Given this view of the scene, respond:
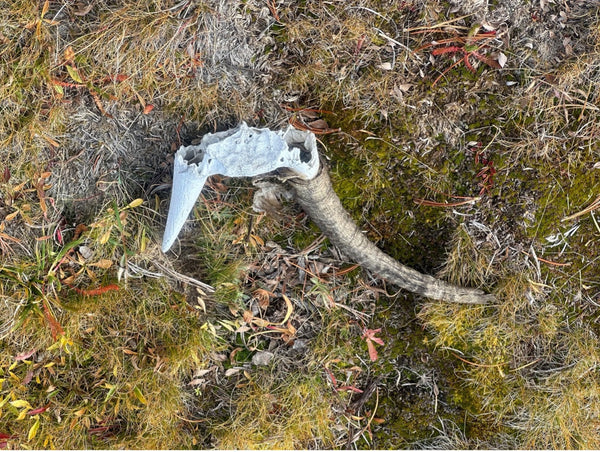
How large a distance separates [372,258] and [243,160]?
1170 millimetres

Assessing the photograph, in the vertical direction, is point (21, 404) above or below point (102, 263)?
below

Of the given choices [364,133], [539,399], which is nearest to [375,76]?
[364,133]

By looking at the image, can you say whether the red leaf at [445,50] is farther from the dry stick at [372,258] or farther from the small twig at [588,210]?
the small twig at [588,210]

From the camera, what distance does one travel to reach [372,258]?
10.5 feet

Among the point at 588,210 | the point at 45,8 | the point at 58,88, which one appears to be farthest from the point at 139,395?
the point at 588,210

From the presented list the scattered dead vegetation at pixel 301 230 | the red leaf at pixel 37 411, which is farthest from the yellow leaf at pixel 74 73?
the red leaf at pixel 37 411

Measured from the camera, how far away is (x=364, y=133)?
3186 millimetres

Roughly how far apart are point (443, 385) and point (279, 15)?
301cm

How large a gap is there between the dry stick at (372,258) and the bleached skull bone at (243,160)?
1.12 ft

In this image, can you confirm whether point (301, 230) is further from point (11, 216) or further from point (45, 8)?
point (45, 8)

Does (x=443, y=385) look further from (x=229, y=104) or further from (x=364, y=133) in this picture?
(x=229, y=104)

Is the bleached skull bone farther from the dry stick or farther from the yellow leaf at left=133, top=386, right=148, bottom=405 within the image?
the yellow leaf at left=133, top=386, right=148, bottom=405

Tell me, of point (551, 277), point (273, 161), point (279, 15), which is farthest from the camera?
point (551, 277)

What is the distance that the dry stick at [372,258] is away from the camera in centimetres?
312
